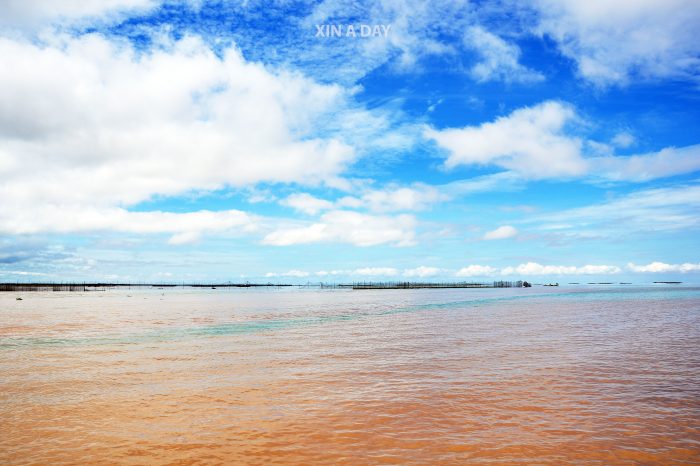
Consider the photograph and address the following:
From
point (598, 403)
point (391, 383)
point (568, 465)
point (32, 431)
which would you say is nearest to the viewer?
point (568, 465)

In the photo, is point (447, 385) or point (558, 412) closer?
point (558, 412)

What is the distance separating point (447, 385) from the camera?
1173 centimetres

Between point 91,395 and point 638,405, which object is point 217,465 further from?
point 638,405

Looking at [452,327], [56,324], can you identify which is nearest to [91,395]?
[452,327]

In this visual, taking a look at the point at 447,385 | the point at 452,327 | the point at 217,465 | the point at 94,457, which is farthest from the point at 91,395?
the point at 452,327

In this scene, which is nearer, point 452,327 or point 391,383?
point 391,383

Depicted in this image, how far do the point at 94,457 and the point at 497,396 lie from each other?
333 inches

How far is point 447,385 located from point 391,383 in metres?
1.52

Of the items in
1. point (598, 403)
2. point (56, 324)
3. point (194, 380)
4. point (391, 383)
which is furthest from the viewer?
point (56, 324)

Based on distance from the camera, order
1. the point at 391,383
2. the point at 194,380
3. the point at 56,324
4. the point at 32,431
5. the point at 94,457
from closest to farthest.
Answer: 1. the point at 94,457
2. the point at 32,431
3. the point at 391,383
4. the point at 194,380
5. the point at 56,324

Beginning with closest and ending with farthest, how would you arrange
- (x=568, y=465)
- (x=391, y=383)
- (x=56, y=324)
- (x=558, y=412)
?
(x=568, y=465), (x=558, y=412), (x=391, y=383), (x=56, y=324)

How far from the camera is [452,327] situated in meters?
26.8

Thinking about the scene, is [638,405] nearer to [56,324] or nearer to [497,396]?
[497,396]

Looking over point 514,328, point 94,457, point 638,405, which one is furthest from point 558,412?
point 514,328
